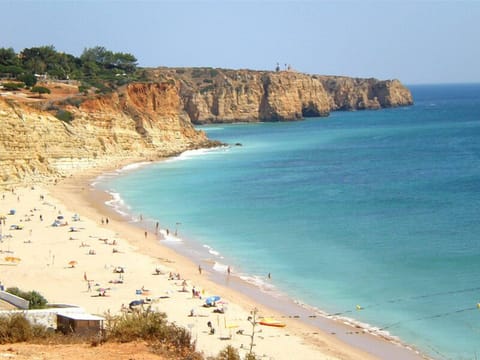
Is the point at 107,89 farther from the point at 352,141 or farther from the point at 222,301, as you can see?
the point at 222,301

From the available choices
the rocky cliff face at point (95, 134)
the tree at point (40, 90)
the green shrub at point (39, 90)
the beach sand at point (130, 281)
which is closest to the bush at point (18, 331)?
the beach sand at point (130, 281)

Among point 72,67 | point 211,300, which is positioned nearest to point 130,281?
point 211,300

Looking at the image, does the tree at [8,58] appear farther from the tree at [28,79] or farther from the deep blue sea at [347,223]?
the deep blue sea at [347,223]

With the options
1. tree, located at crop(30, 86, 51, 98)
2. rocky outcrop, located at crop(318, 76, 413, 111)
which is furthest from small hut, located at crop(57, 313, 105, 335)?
rocky outcrop, located at crop(318, 76, 413, 111)

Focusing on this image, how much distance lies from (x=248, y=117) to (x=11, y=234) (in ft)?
307

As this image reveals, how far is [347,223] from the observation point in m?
35.5

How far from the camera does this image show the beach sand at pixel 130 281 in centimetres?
1945

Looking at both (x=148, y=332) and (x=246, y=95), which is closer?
(x=148, y=332)

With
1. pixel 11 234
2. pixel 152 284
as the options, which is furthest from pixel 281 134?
pixel 152 284

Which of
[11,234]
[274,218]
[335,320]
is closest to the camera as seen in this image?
[335,320]

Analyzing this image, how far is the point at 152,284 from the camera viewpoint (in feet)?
83.1

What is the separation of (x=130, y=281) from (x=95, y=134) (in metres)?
37.4

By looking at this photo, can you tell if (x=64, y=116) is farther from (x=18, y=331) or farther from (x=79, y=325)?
(x=18, y=331)

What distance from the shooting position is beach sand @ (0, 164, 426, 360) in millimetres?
19453
